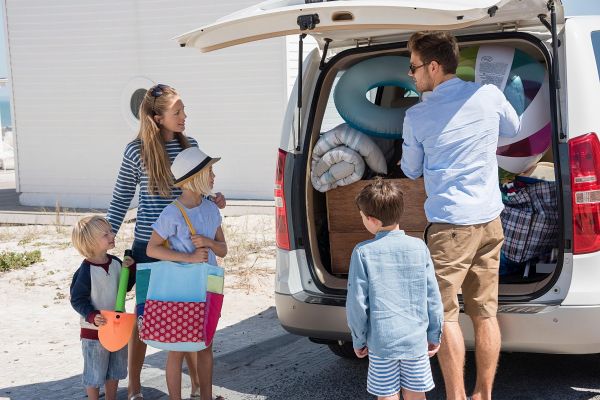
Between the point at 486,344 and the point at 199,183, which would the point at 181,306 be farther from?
the point at 486,344

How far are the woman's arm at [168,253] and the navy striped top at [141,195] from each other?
0.21 m

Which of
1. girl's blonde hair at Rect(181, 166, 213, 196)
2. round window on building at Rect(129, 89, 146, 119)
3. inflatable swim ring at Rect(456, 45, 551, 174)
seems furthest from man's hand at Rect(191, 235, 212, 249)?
round window on building at Rect(129, 89, 146, 119)

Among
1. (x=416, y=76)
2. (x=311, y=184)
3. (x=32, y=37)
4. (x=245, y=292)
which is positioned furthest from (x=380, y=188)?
(x=32, y=37)

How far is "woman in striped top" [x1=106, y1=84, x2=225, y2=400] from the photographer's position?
4.43 meters

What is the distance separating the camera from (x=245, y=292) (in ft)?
24.7

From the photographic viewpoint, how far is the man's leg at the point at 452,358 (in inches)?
156

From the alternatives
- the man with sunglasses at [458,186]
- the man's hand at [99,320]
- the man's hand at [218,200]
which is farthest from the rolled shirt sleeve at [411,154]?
the man's hand at [99,320]

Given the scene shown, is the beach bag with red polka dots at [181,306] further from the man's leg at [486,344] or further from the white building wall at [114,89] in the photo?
the white building wall at [114,89]

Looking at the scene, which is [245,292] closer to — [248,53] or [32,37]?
[248,53]

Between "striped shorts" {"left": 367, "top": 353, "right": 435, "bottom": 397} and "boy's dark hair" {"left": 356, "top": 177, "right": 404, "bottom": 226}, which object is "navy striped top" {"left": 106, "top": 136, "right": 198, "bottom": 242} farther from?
"striped shorts" {"left": 367, "top": 353, "right": 435, "bottom": 397}

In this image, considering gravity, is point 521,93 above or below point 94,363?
above

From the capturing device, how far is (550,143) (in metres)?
4.39

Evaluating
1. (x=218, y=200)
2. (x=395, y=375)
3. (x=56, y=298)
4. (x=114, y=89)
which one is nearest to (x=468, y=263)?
(x=395, y=375)

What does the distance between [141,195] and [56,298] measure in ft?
11.4
